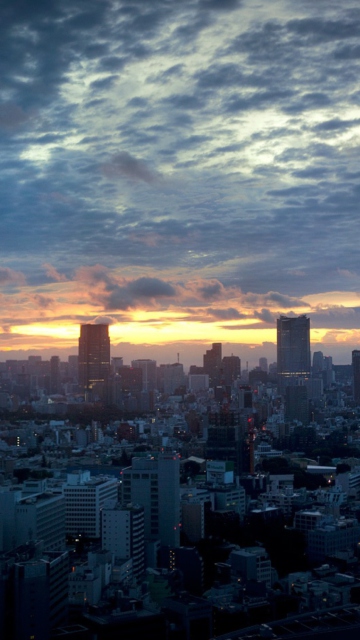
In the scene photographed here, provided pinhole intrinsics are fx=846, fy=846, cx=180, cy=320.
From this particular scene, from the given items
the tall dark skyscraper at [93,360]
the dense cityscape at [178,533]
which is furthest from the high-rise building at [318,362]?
the dense cityscape at [178,533]

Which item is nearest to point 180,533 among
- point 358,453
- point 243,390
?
point 358,453

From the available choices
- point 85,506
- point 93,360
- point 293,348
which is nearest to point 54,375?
point 93,360

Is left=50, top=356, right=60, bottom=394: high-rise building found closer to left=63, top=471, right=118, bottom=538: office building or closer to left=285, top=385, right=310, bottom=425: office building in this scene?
left=285, top=385, right=310, bottom=425: office building

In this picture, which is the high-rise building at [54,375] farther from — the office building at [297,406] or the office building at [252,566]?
the office building at [252,566]

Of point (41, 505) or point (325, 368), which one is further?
point (325, 368)

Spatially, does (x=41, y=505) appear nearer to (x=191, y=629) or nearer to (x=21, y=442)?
(x=191, y=629)
